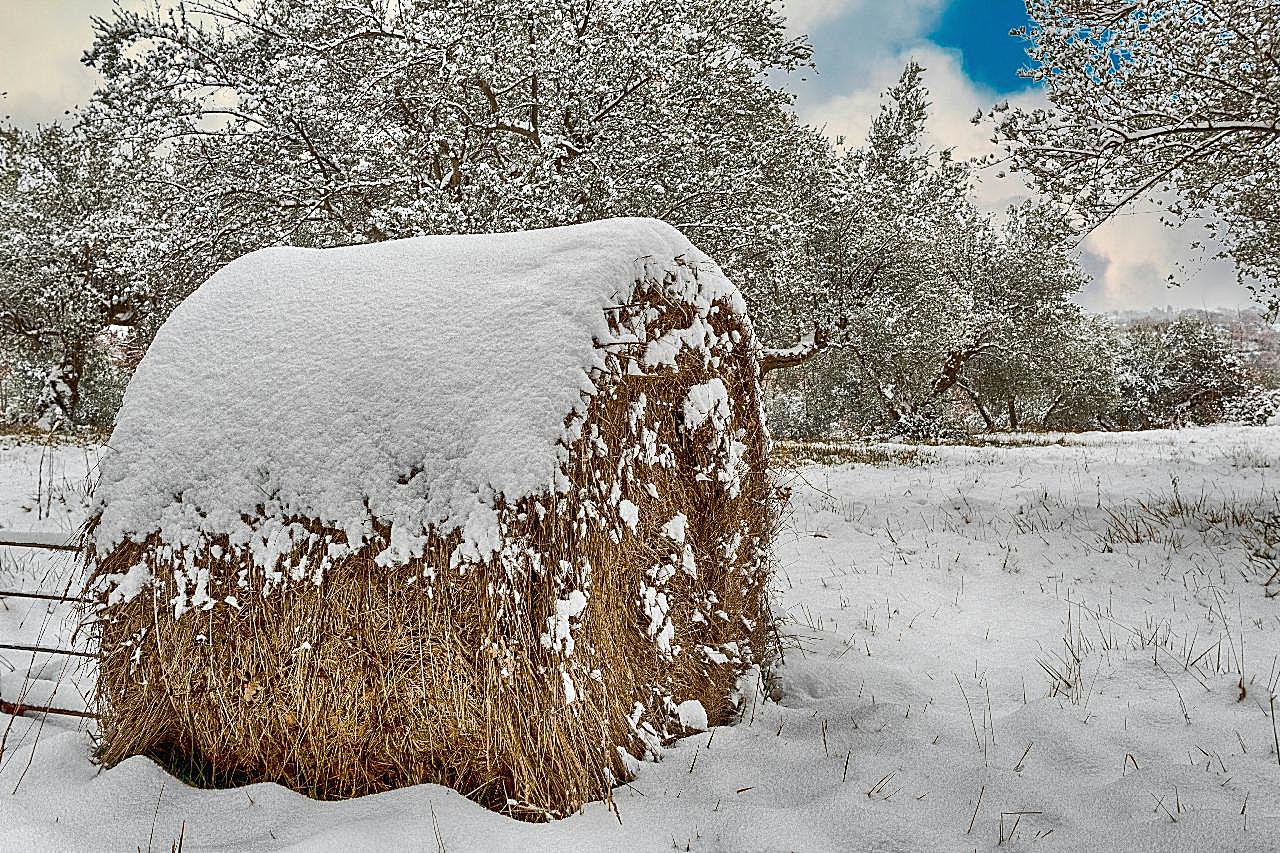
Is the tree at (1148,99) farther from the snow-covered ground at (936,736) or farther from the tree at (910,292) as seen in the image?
the tree at (910,292)

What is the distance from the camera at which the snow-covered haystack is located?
2.32 metres

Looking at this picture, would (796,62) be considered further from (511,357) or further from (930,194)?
(511,357)

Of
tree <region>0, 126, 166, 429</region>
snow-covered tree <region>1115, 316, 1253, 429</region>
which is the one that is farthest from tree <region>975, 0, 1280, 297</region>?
snow-covered tree <region>1115, 316, 1253, 429</region>

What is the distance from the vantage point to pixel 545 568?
227 centimetres

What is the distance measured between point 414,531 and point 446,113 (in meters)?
11.5

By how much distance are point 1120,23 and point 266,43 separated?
1196cm

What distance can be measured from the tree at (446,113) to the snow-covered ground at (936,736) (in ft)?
22.9

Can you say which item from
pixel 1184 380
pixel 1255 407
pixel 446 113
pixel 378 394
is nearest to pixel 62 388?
pixel 446 113

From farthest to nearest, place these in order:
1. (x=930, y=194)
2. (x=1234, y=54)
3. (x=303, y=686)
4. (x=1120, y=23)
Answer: (x=930, y=194) → (x=1120, y=23) → (x=1234, y=54) → (x=303, y=686)

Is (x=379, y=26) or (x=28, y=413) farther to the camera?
(x=28, y=413)

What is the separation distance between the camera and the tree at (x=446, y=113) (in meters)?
10.7

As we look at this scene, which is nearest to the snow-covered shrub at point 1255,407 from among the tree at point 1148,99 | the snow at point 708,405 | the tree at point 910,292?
the tree at point 910,292

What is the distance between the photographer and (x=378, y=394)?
256 centimetres

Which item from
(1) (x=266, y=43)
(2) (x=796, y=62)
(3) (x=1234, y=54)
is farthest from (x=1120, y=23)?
(1) (x=266, y=43)
